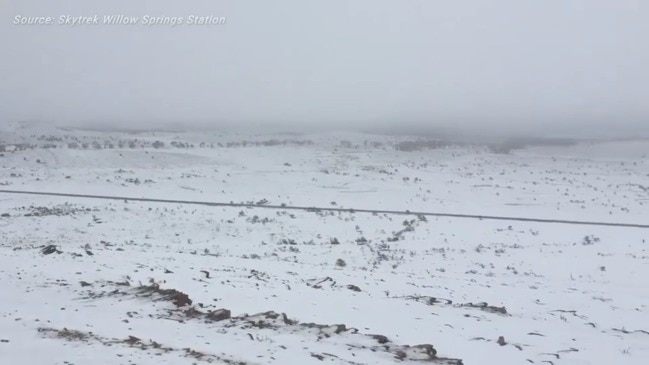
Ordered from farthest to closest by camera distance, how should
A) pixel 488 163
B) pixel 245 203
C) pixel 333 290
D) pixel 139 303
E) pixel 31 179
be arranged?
pixel 488 163, pixel 31 179, pixel 245 203, pixel 333 290, pixel 139 303

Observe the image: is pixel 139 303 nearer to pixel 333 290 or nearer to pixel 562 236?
pixel 333 290

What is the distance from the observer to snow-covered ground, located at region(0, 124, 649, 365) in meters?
6.95

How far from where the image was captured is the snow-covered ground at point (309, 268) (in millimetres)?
6949

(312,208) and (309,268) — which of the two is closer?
(309,268)

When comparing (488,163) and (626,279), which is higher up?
(488,163)

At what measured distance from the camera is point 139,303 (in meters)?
8.24

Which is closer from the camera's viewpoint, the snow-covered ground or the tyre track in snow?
the snow-covered ground

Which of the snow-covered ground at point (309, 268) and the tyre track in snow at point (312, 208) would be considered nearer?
the snow-covered ground at point (309, 268)

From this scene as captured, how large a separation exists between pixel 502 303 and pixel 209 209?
17.9 meters

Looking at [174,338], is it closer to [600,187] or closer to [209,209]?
[209,209]

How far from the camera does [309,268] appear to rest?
13.8m

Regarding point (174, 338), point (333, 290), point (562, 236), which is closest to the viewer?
point (174, 338)

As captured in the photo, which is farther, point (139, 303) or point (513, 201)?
point (513, 201)

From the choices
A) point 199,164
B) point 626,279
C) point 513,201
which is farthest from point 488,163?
point 626,279
